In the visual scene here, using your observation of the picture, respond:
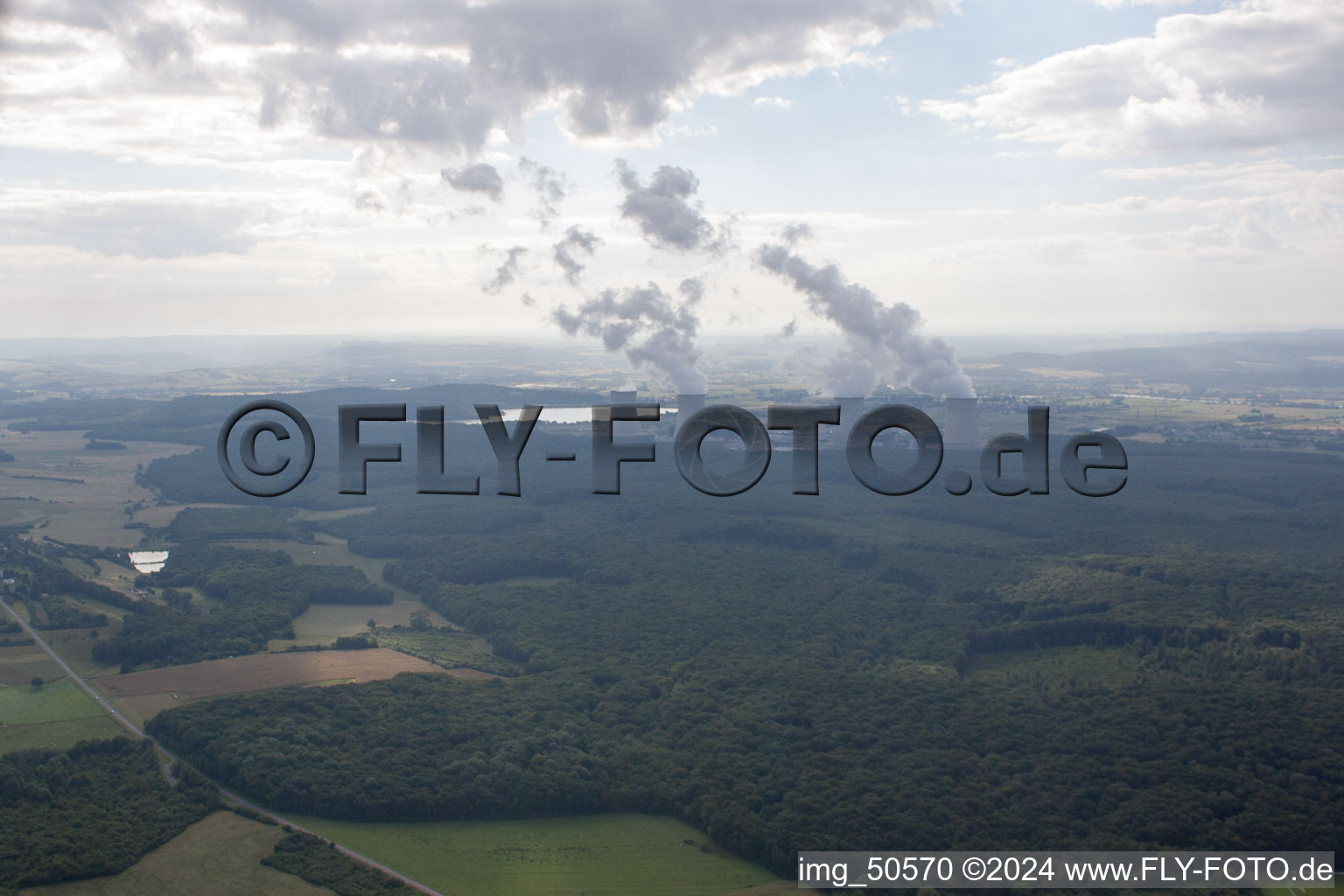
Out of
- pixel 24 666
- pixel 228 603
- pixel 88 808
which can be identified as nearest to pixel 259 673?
pixel 24 666

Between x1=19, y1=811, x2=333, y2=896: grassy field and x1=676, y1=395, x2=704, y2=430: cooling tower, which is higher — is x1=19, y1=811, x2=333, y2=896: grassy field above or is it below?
below

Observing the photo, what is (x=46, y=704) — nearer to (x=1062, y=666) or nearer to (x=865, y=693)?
(x=865, y=693)

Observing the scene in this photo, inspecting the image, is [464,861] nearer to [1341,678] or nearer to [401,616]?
[401,616]

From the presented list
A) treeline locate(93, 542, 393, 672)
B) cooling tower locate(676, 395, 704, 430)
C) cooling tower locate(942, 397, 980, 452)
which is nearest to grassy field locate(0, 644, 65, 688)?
treeline locate(93, 542, 393, 672)

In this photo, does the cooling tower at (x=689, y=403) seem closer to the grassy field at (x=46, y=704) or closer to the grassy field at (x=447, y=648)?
the grassy field at (x=447, y=648)
